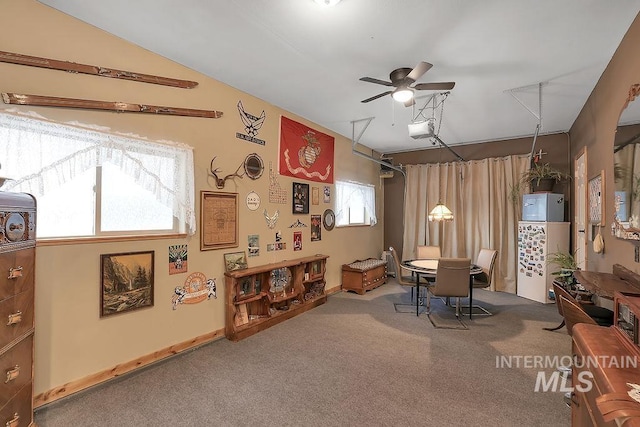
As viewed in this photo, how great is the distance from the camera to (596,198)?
325 centimetres

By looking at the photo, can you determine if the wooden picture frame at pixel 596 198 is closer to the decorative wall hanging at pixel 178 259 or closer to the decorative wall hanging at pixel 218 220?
the decorative wall hanging at pixel 218 220

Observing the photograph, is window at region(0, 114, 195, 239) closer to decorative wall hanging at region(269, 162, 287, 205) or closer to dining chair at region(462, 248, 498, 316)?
decorative wall hanging at region(269, 162, 287, 205)

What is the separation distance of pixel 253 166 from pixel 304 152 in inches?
45.1

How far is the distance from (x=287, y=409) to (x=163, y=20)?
10.2 ft

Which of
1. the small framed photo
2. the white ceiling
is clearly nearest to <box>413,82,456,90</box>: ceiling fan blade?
the white ceiling

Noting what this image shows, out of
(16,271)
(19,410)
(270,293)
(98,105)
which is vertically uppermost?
(98,105)

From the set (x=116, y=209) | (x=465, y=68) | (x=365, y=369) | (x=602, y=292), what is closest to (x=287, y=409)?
(x=365, y=369)

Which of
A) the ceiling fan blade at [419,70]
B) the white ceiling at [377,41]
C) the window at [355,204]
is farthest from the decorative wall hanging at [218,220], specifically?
the window at [355,204]

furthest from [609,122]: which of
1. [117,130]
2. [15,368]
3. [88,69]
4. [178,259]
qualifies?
[15,368]

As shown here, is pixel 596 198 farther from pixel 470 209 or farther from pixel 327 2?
pixel 327 2

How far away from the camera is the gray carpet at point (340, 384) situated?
6.75 ft

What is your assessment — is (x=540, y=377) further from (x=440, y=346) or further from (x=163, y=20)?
(x=163, y=20)

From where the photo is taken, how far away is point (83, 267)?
2.32 meters

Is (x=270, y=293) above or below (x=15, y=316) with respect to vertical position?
below
